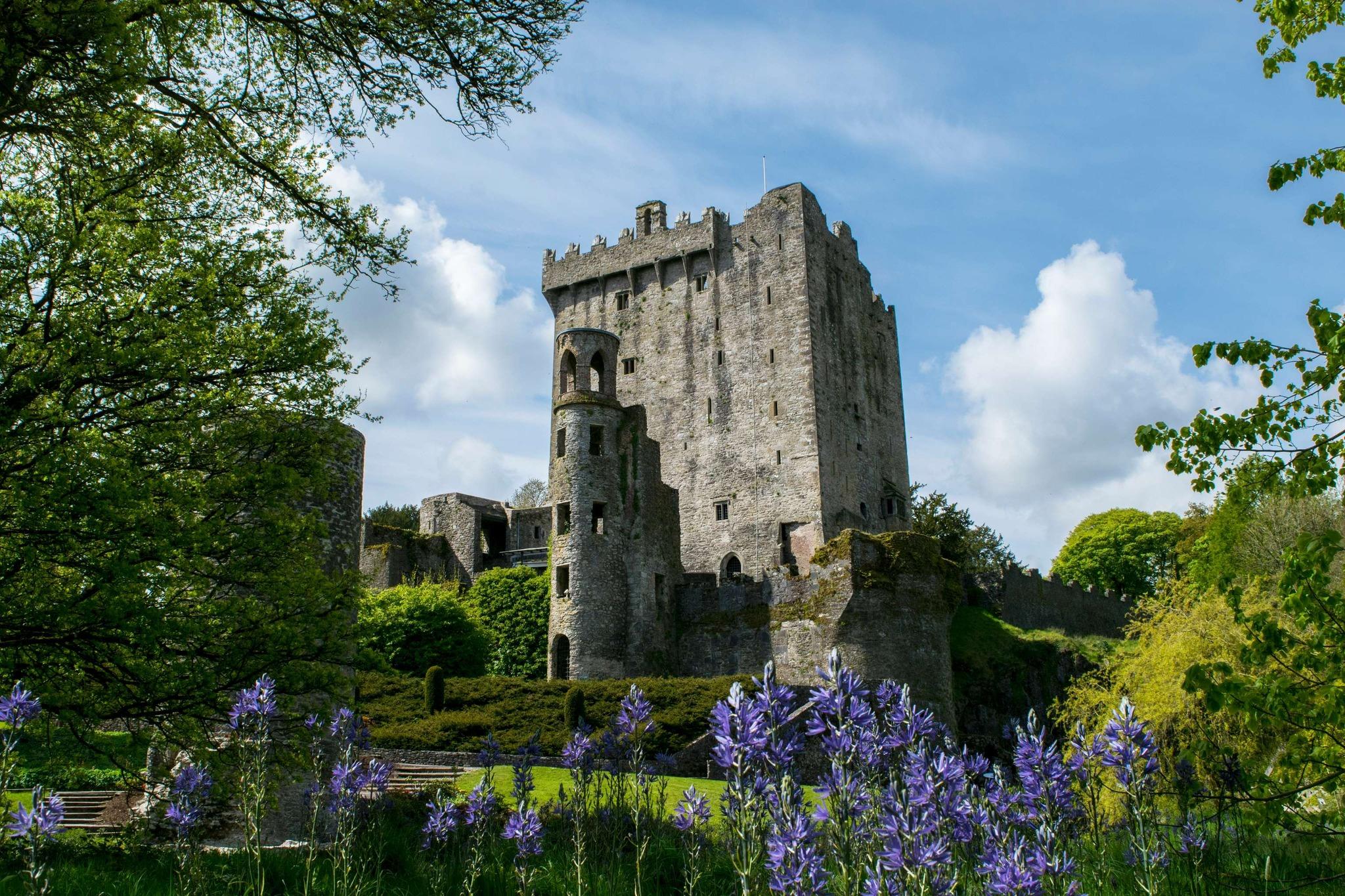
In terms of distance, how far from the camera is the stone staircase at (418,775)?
18.8 m

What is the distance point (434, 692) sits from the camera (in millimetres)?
27281

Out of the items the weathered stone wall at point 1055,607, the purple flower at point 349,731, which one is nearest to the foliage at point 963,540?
the weathered stone wall at point 1055,607

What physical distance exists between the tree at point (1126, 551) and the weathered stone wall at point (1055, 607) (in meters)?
13.8

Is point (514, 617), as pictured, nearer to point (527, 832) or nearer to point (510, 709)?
point (510, 709)

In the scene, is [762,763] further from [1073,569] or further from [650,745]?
[1073,569]

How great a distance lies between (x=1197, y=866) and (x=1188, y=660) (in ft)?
47.3

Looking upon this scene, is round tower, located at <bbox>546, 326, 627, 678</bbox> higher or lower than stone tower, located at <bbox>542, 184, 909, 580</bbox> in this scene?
lower

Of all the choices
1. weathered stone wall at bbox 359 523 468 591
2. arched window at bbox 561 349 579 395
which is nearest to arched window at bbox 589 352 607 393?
arched window at bbox 561 349 579 395

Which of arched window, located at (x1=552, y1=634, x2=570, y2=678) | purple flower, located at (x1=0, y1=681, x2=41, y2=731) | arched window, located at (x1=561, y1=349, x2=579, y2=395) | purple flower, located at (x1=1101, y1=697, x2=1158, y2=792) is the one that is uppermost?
arched window, located at (x1=561, y1=349, x2=579, y2=395)

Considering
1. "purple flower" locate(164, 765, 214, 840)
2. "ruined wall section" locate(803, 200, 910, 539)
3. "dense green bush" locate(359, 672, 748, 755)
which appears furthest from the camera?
"ruined wall section" locate(803, 200, 910, 539)

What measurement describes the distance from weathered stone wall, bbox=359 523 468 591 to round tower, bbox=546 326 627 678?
1142 centimetres

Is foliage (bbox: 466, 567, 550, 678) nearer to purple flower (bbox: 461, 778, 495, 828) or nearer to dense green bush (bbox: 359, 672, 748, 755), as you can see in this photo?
dense green bush (bbox: 359, 672, 748, 755)

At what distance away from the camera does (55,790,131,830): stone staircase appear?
17.4 metres

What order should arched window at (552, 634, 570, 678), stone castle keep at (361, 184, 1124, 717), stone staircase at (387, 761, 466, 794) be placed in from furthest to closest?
arched window at (552, 634, 570, 678) < stone castle keep at (361, 184, 1124, 717) < stone staircase at (387, 761, 466, 794)
